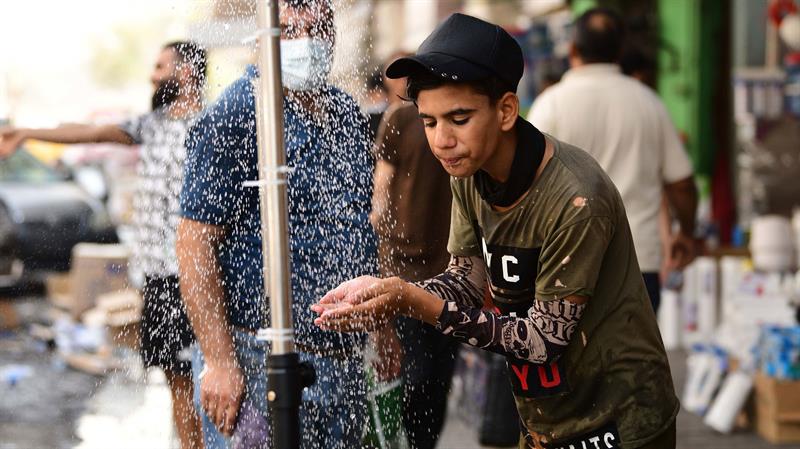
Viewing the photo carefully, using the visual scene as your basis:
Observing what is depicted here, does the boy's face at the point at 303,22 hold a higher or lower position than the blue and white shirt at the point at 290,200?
higher

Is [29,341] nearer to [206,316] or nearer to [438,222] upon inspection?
[438,222]

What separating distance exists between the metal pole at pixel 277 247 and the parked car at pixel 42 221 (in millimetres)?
11116

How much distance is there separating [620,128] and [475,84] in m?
2.79

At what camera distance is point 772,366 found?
20.5 ft

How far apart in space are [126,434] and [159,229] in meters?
1.54

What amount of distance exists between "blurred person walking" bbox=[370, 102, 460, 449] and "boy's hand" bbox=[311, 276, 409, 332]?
5.23 feet

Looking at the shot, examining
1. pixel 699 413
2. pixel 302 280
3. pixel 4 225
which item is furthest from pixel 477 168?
pixel 4 225

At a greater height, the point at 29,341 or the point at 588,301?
the point at 588,301

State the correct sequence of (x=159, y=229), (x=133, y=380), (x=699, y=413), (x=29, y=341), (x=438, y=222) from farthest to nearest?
(x=29, y=341)
(x=133, y=380)
(x=699, y=413)
(x=159, y=229)
(x=438, y=222)

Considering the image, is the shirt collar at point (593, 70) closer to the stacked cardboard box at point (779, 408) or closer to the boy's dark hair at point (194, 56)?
the boy's dark hair at point (194, 56)

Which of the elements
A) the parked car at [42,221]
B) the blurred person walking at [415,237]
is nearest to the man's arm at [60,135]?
the blurred person walking at [415,237]

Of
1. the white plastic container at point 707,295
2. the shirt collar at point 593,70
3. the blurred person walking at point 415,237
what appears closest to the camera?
the blurred person walking at point 415,237

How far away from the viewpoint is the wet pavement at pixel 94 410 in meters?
6.26

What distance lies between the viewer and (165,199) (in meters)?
5.05
